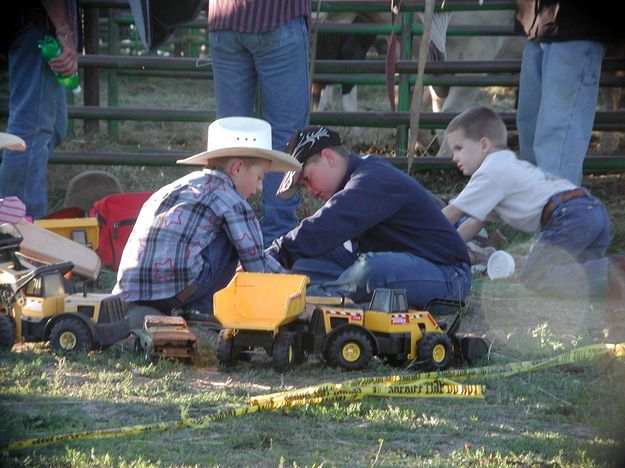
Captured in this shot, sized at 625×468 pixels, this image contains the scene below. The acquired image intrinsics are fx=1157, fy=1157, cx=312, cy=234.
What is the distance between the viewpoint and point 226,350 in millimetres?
4195

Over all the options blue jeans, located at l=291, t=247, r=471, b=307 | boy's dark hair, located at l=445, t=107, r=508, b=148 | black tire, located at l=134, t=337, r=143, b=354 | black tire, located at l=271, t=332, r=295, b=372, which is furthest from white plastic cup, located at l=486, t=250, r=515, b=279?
black tire, located at l=134, t=337, r=143, b=354

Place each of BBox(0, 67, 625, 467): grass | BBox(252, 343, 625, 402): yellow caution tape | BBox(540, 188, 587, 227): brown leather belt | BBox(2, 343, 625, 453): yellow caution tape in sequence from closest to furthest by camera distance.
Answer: BBox(0, 67, 625, 467): grass < BBox(2, 343, 625, 453): yellow caution tape < BBox(252, 343, 625, 402): yellow caution tape < BBox(540, 188, 587, 227): brown leather belt

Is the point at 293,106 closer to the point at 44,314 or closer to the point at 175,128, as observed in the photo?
the point at 44,314

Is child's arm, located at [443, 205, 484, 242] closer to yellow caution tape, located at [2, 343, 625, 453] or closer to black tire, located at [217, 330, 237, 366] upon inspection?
yellow caution tape, located at [2, 343, 625, 453]

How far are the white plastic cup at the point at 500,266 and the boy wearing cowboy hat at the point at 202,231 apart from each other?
1.78 m

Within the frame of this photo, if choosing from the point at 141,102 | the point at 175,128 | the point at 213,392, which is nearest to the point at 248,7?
the point at 213,392

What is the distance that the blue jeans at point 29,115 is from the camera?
634 cm

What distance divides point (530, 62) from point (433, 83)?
5.72ft

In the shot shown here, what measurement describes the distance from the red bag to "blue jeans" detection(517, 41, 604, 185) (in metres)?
2.34

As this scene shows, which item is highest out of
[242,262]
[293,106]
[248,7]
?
[248,7]

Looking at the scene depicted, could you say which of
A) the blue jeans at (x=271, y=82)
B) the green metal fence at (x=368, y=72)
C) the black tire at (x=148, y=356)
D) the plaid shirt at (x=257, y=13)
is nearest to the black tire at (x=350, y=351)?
the black tire at (x=148, y=356)

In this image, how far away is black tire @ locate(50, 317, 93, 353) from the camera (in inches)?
171

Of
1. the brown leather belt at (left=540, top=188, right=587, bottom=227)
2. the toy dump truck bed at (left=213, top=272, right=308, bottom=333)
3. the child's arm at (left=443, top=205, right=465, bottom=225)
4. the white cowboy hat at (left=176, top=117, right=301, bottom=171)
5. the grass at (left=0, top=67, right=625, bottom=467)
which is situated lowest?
the grass at (left=0, top=67, right=625, bottom=467)

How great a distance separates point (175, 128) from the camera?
1087cm
